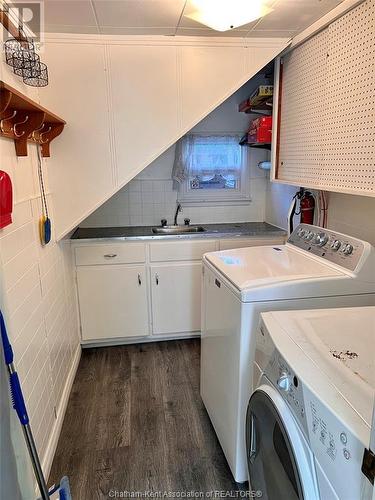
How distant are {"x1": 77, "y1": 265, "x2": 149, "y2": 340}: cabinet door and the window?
94cm

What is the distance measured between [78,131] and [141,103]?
0.41 metres

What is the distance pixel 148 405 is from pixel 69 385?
55cm

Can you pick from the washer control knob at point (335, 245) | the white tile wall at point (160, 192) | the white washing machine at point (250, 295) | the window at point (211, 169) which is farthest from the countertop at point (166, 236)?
the washer control knob at point (335, 245)

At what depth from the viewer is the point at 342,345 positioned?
3.50 ft

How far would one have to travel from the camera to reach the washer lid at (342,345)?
2.79 ft

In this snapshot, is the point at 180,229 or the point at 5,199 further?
the point at 180,229

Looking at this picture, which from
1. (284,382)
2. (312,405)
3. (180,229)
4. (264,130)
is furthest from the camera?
(180,229)

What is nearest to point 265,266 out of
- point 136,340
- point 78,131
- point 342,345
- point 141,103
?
point 342,345

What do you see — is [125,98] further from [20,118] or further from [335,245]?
[335,245]

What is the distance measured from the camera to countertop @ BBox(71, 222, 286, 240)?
2731mm

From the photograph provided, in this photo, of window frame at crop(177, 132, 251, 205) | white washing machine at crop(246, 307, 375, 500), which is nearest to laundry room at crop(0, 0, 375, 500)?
white washing machine at crop(246, 307, 375, 500)

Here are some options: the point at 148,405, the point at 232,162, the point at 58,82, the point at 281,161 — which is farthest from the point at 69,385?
the point at 232,162

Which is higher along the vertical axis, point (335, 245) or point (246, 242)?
point (335, 245)

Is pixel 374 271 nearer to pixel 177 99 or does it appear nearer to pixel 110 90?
pixel 177 99
